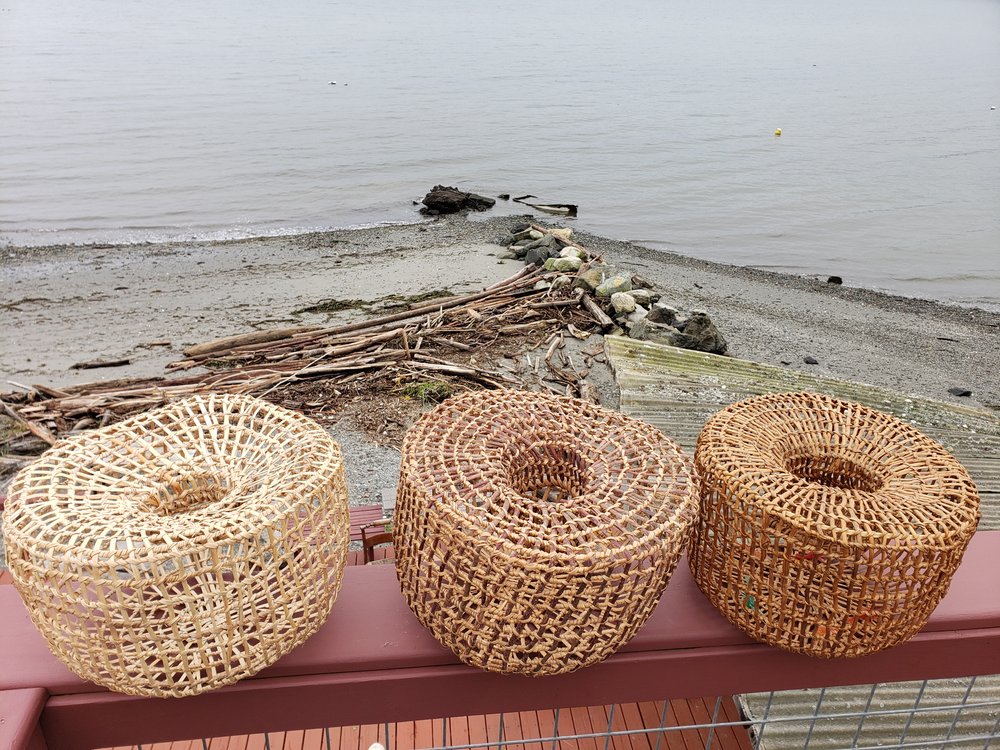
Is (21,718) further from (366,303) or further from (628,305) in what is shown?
(366,303)

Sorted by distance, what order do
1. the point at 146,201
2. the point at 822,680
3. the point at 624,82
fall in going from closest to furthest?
the point at 822,680
the point at 146,201
the point at 624,82

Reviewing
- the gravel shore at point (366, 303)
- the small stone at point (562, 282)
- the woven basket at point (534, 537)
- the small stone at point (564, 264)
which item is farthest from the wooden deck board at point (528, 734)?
the small stone at point (564, 264)

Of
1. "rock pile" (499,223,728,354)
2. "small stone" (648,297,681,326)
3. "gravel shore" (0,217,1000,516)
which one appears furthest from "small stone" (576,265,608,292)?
"gravel shore" (0,217,1000,516)

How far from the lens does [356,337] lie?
22.6ft

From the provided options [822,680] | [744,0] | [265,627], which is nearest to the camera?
[265,627]

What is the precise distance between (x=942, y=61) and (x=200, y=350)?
47988 millimetres

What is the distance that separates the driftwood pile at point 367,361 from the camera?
5.64 metres

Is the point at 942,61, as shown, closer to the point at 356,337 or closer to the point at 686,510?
the point at 356,337

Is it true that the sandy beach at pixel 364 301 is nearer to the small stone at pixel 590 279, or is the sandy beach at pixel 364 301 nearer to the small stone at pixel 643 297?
the small stone at pixel 643 297

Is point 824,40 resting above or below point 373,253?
above

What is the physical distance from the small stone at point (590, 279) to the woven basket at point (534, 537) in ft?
23.4

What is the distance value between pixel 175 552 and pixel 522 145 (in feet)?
67.0

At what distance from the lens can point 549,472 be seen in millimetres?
1298

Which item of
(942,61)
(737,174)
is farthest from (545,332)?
(942,61)
